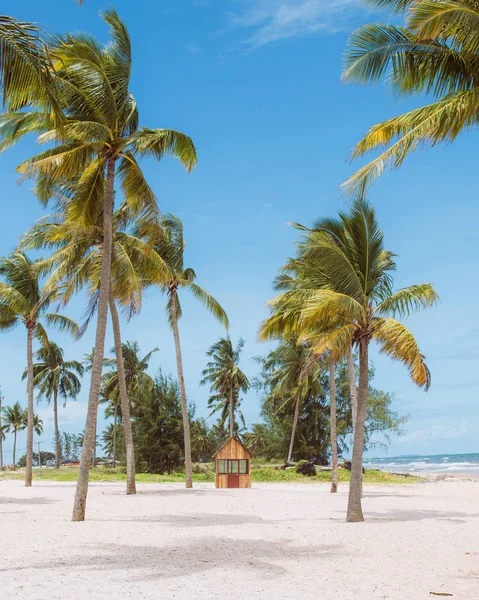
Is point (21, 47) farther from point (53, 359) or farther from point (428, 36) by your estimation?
point (53, 359)

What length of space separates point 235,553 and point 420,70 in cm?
775

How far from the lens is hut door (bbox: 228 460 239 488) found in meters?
25.9

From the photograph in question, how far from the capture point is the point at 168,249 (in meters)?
24.7

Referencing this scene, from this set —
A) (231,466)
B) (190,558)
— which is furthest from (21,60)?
(231,466)

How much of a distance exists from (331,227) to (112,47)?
6.57 metres

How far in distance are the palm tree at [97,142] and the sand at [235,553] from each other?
2488mm

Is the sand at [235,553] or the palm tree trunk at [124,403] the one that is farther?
the palm tree trunk at [124,403]

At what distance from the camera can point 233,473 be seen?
25984mm

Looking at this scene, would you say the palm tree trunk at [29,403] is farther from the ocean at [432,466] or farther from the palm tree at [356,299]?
the ocean at [432,466]

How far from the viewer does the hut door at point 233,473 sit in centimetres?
2594

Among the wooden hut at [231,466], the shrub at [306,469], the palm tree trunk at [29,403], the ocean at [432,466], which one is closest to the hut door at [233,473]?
the wooden hut at [231,466]

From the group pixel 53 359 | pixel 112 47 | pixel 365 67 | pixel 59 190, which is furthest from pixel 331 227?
pixel 53 359

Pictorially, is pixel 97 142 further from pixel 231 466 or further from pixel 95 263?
pixel 231 466

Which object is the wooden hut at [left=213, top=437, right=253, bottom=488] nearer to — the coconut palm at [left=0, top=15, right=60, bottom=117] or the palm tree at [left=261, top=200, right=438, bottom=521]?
the palm tree at [left=261, top=200, right=438, bottom=521]
